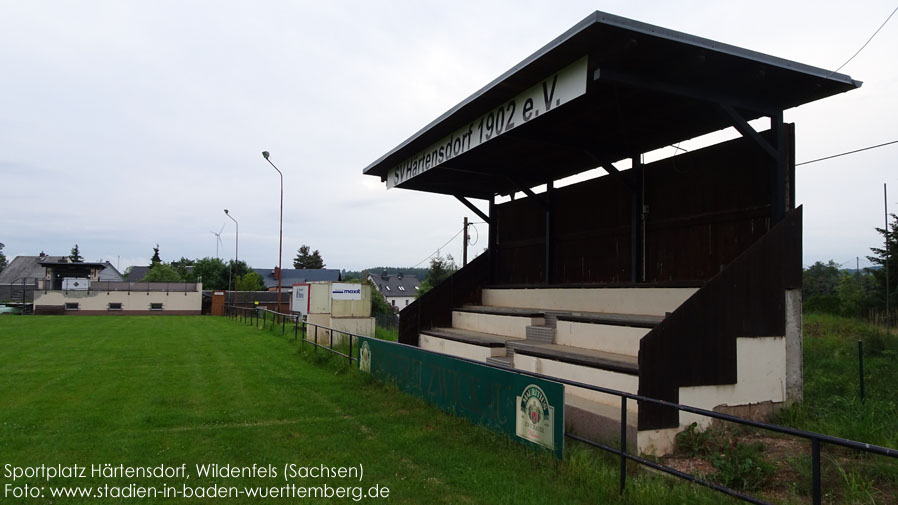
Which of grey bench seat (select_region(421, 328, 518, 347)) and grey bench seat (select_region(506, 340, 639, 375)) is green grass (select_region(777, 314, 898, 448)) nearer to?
grey bench seat (select_region(506, 340, 639, 375))

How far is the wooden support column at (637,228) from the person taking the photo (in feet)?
33.7

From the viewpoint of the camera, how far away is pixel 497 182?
569 inches

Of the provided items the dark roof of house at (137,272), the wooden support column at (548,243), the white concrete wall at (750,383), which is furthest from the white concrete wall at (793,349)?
the dark roof of house at (137,272)

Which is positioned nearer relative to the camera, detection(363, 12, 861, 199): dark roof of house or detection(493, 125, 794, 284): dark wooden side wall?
detection(363, 12, 861, 199): dark roof of house

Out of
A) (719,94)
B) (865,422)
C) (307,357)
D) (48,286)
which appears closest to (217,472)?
(865,422)

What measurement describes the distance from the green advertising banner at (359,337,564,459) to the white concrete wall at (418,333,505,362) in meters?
1.64

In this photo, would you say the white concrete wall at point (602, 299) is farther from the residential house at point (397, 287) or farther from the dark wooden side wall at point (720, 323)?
the residential house at point (397, 287)

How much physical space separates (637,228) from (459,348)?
443cm

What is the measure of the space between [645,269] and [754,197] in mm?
2610

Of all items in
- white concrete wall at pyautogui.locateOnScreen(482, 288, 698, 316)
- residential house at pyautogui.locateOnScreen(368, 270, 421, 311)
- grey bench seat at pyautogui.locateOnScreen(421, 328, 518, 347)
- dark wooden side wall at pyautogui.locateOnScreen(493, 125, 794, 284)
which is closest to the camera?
dark wooden side wall at pyautogui.locateOnScreen(493, 125, 794, 284)

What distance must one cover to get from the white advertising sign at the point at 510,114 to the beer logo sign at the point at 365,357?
403 cm

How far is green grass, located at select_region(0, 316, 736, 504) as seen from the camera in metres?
5.20

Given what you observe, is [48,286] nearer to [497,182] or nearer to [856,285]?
[497,182]

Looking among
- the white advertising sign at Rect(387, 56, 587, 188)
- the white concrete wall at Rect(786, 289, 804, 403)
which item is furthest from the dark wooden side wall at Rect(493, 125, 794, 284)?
the white advertising sign at Rect(387, 56, 587, 188)
